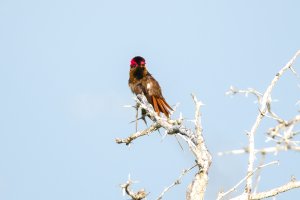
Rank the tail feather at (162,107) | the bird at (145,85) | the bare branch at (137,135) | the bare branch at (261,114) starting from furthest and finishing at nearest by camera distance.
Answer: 1. the bird at (145,85)
2. the tail feather at (162,107)
3. the bare branch at (137,135)
4. the bare branch at (261,114)

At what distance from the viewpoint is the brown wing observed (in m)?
10.4

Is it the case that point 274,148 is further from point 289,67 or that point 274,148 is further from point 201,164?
point 201,164

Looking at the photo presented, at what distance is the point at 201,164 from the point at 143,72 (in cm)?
395

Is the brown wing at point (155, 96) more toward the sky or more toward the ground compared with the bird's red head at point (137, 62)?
more toward the ground

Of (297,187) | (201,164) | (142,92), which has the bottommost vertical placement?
(297,187)

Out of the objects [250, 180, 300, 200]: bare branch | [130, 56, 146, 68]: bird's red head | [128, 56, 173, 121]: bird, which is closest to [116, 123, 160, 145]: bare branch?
[128, 56, 173, 121]: bird

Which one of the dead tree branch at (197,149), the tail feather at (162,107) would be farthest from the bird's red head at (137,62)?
the dead tree branch at (197,149)

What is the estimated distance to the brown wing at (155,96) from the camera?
34.2ft

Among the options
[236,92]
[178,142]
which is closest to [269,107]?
[236,92]

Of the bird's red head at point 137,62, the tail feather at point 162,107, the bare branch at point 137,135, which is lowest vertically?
the bare branch at point 137,135

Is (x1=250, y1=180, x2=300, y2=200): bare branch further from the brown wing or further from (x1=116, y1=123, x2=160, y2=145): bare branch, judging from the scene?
the brown wing

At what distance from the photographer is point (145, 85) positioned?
10984 millimetres

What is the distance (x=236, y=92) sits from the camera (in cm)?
657

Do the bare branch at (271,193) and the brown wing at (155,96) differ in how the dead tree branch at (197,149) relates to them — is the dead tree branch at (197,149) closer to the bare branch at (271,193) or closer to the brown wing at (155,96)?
the bare branch at (271,193)
